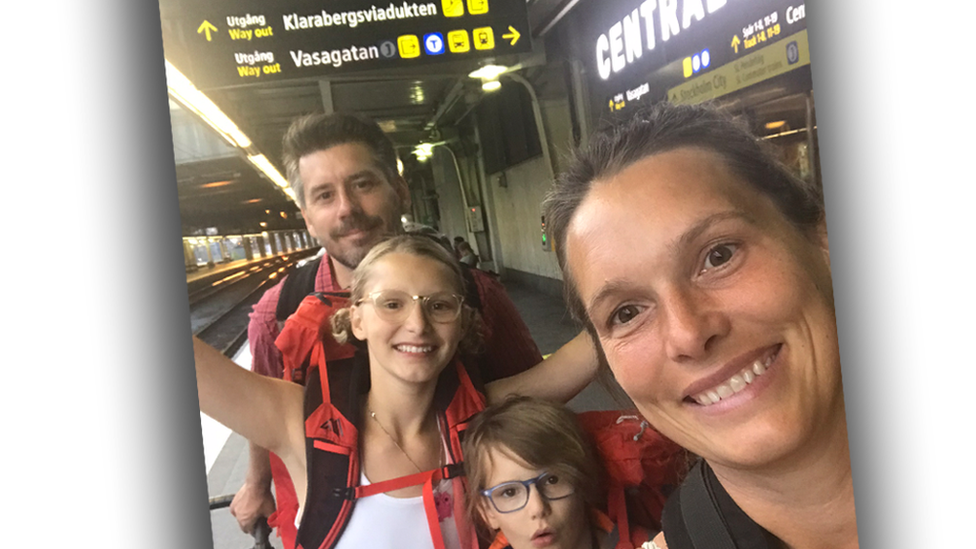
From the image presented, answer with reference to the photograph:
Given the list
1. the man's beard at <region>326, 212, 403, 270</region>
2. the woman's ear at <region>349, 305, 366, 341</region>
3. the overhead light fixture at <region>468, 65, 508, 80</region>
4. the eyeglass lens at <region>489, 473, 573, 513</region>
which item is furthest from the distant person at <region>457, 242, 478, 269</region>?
the eyeglass lens at <region>489, 473, 573, 513</region>

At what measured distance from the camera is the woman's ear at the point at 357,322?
144 centimetres

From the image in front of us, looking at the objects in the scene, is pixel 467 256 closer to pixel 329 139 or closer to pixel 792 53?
pixel 329 139

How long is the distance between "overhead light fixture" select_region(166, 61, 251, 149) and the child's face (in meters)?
0.90

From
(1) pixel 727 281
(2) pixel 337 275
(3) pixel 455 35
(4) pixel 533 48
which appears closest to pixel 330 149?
(2) pixel 337 275

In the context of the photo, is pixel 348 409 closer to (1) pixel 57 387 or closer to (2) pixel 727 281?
(1) pixel 57 387

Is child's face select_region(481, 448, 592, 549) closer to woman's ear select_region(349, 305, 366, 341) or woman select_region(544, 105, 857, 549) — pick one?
woman select_region(544, 105, 857, 549)

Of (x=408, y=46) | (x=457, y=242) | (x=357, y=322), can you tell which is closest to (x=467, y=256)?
(x=457, y=242)

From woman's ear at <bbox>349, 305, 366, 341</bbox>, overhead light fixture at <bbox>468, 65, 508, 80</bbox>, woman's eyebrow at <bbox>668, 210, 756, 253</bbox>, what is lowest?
woman's ear at <bbox>349, 305, 366, 341</bbox>

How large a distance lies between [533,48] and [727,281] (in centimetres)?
67

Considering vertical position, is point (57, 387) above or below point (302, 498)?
above

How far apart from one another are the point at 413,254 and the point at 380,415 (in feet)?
1.21

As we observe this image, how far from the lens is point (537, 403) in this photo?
1.47 meters

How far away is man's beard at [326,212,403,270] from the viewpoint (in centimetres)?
144

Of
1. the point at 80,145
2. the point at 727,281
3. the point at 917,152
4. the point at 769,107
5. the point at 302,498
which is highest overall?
the point at 80,145
